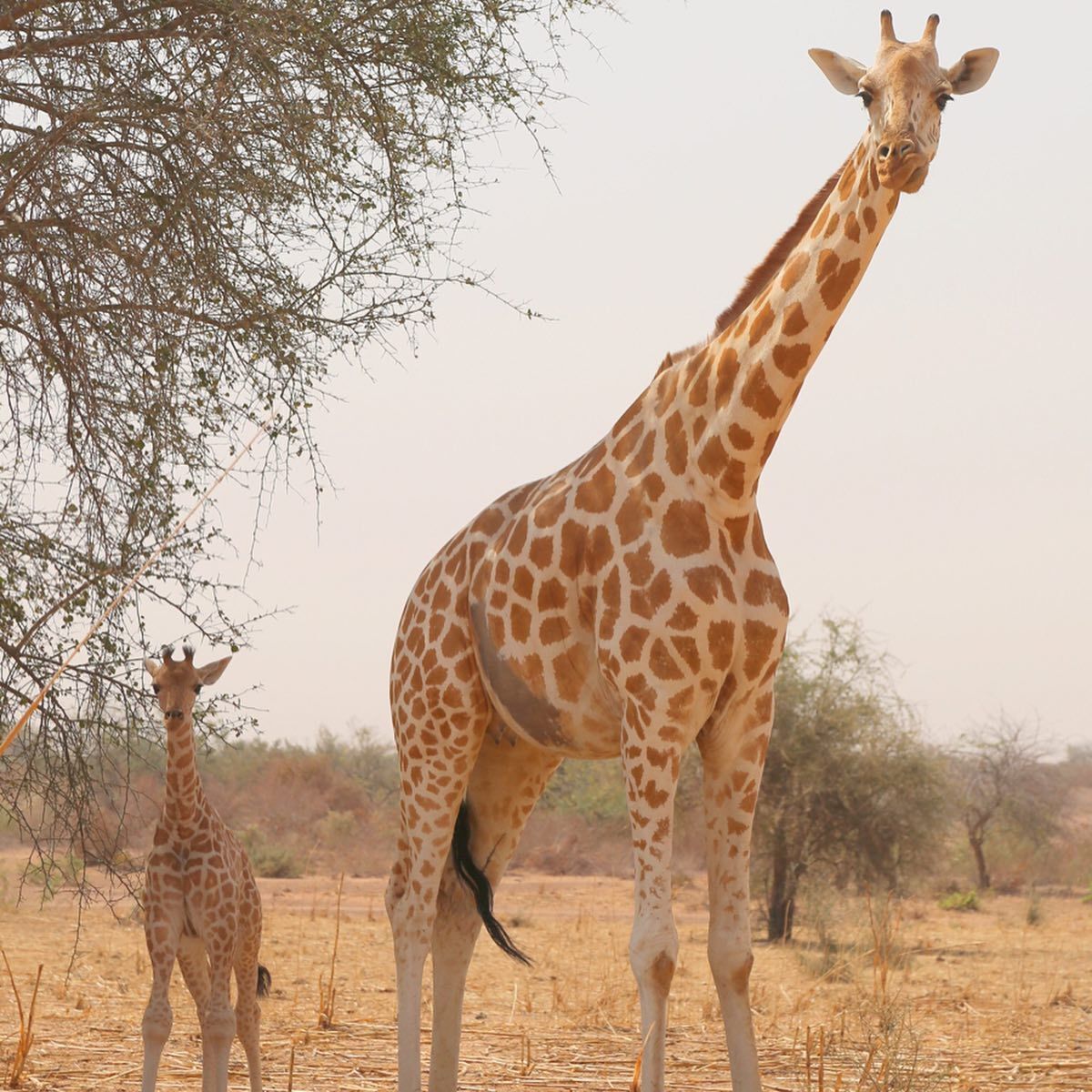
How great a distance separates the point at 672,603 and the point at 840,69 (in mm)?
1867

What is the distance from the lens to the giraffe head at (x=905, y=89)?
14.4 ft

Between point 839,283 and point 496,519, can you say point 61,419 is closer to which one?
point 496,519

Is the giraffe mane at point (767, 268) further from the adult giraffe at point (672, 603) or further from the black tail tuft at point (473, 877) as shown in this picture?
the black tail tuft at point (473, 877)

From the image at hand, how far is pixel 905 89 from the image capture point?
4402 millimetres

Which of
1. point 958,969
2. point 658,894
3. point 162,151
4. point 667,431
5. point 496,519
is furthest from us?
point 958,969

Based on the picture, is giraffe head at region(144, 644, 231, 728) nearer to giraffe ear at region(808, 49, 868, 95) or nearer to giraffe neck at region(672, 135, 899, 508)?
giraffe neck at region(672, 135, 899, 508)

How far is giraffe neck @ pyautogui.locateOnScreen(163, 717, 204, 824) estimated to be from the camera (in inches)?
263

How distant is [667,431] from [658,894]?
5.50ft

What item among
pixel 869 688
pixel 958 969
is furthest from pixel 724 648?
pixel 869 688

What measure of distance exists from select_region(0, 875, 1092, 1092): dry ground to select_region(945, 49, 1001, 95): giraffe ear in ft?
11.8

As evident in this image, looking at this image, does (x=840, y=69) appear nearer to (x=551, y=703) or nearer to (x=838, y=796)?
(x=551, y=703)

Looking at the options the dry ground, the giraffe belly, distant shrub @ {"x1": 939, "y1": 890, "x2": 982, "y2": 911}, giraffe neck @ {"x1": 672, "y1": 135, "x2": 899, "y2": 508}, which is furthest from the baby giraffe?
distant shrub @ {"x1": 939, "y1": 890, "x2": 982, "y2": 911}

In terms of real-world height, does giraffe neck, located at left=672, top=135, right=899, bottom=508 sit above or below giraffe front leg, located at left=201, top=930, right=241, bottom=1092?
above

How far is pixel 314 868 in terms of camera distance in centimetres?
2612
